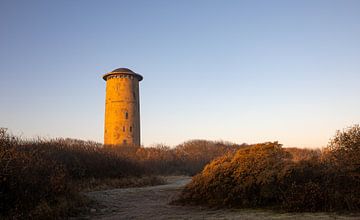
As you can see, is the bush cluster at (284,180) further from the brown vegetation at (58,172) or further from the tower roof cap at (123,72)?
the tower roof cap at (123,72)

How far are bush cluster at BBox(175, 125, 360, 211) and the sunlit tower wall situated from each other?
94.6ft

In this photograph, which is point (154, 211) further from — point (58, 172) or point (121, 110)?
point (121, 110)

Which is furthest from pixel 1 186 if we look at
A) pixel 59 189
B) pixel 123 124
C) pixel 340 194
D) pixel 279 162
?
pixel 123 124

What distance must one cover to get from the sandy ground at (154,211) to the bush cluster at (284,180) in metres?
0.57

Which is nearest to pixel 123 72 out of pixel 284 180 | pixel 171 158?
pixel 171 158

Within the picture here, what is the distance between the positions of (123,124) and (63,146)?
18.9 m

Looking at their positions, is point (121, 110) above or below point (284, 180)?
above

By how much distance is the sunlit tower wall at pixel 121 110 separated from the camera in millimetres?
39812

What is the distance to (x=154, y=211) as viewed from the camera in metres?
10.2

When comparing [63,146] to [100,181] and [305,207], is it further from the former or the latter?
[305,207]

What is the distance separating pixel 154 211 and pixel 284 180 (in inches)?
147

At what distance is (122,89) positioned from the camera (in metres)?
40.1

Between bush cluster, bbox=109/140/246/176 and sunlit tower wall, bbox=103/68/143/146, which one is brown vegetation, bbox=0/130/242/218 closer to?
bush cluster, bbox=109/140/246/176

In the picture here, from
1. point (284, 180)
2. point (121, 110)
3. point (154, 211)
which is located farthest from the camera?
point (121, 110)
